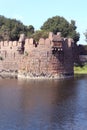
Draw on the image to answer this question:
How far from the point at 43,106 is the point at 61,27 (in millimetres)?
84338

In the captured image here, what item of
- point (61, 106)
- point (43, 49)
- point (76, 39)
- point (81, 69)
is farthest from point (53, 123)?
point (76, 39)

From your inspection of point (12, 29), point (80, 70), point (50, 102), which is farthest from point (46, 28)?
point (50, 102)

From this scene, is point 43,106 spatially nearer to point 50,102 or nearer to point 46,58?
point 50,102

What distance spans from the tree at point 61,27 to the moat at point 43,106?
6095 cm

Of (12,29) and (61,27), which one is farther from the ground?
(61,27)

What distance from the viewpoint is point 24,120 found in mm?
37156

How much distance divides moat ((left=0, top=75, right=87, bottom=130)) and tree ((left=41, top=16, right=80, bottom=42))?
60952 millimetres

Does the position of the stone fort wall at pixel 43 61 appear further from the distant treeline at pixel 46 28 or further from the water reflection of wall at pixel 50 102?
the distant treeline at pixel 46 28

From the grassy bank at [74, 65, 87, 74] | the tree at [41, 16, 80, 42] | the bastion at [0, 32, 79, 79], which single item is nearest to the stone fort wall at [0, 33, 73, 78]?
the bastion at [0, 32, 79, 79]

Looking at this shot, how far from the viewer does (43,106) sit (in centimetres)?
4394

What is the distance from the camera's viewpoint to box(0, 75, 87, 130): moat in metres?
35.9

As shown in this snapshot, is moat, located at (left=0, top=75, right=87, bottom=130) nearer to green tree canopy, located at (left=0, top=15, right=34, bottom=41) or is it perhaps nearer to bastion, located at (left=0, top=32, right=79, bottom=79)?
bastion, located at (left=0, top=32, right=79, bottom=79)

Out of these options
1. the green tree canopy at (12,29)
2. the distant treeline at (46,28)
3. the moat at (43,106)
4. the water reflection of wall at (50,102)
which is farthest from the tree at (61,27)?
the moat at (43,106)

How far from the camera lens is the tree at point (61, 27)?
126 m
